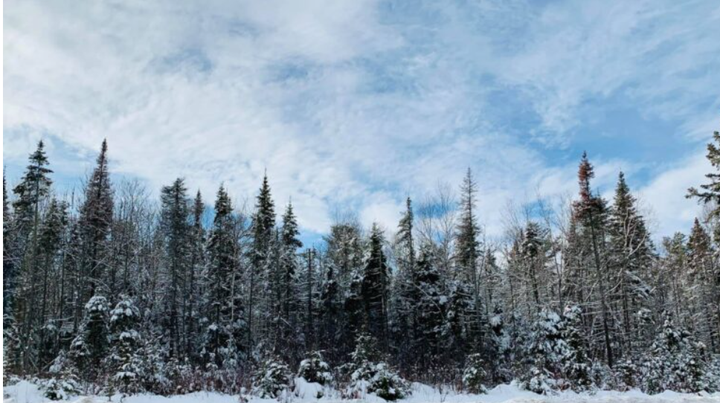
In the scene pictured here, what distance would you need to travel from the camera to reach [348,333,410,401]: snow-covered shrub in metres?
13.0

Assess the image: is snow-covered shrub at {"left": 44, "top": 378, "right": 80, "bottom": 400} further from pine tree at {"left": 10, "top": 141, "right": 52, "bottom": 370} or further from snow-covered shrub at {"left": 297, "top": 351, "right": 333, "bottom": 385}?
pine tree at {"left": 10, "top": 141, "right": 52, "bottom": 370}

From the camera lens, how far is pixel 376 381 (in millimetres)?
13227

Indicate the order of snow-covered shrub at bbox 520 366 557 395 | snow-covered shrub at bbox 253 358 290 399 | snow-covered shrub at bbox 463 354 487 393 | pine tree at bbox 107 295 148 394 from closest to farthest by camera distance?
pine tree at bbox 107 295 148 394, snow-covered shrub at bbox 253 358 290 399, snow-covered shrub at bbox 520 366 557 395, snow-covered shrub at bbox 463 354 487 393

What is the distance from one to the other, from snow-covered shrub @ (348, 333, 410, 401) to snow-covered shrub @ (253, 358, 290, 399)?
5.70 feet

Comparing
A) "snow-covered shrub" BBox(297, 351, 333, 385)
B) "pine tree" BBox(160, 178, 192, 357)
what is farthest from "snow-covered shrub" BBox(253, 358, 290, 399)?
"pine tree" BBox(160, 178, 192, 357)

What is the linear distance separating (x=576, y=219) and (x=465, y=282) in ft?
24.7

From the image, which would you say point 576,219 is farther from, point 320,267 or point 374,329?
point 320,267

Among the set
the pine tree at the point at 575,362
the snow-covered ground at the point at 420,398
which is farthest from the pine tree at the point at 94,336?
the pine tree at the point at 575,362

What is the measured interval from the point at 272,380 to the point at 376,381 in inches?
107

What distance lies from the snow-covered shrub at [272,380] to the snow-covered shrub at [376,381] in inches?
68.4

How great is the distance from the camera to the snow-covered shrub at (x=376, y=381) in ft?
42.8

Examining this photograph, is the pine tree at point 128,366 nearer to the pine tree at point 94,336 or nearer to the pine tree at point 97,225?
the pine tree at point 94,336

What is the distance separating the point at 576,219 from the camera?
29.2 m

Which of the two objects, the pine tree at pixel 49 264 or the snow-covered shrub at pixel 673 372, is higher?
the pine tree at pixel 49 264
